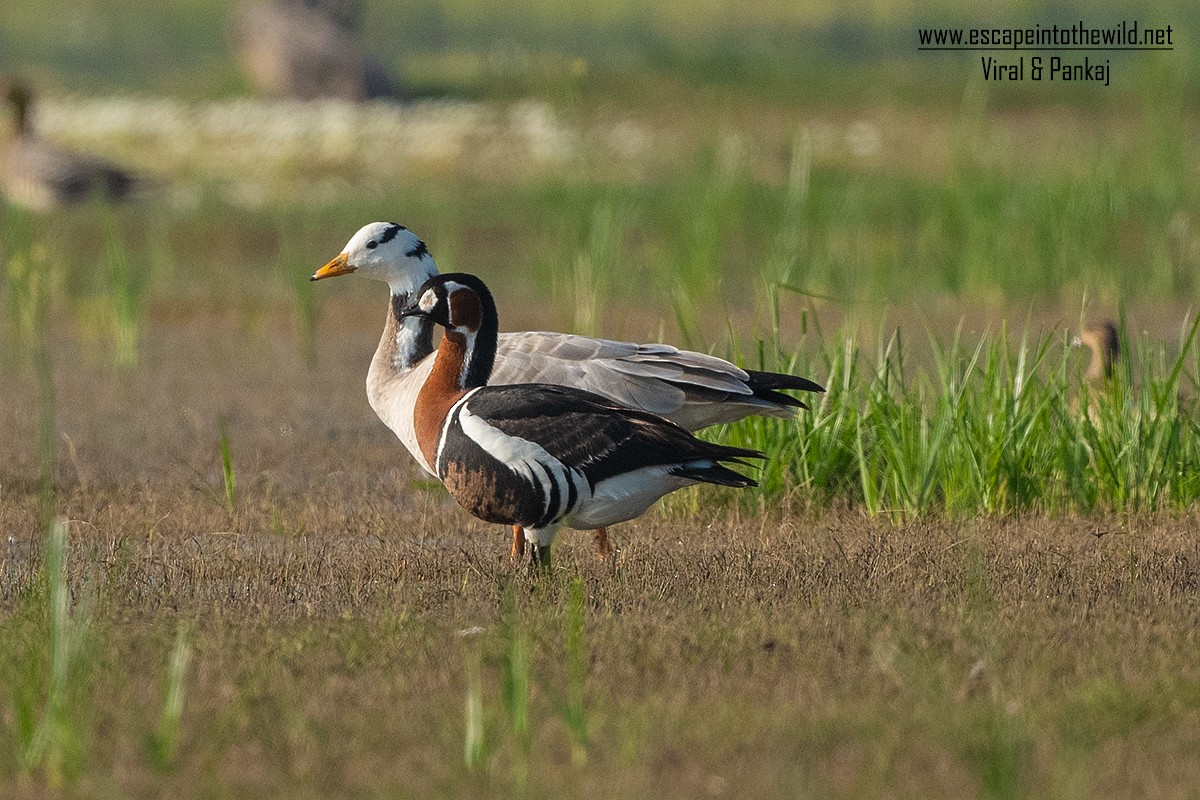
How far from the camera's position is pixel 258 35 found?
84.8 feet

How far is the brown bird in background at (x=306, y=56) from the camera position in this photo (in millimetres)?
25109

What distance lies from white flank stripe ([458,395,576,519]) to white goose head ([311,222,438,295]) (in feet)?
7.22

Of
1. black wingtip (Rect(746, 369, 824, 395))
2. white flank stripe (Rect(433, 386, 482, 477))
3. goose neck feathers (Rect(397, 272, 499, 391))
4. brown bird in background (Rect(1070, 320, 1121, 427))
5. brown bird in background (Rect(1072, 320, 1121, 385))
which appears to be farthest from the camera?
brown bird in background (Rect(1072, 320, 1121, 385))

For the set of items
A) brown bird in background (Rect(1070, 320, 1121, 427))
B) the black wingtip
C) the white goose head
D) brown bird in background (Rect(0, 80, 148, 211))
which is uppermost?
brown bird in background (Rect(0, 80, 148, 211))

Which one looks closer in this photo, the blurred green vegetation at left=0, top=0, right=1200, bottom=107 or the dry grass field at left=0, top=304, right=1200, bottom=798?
the dry grass field at left=0, top=304, right=1200, bottom=798

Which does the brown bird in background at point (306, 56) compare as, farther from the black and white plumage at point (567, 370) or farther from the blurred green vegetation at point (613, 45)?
the black and white plumage at point (567, 370)

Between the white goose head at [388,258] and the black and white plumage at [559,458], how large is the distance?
78.3 inches

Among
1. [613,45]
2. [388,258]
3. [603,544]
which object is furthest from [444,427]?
[613,45]

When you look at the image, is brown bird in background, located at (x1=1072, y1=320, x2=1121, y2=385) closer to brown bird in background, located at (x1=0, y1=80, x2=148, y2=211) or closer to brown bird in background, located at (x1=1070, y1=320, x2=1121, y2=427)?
brown bird in background, located at (x1=1070, y1=320, x2=1121, y2=427)

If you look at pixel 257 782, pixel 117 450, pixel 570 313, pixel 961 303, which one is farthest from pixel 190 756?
pixel 961 303

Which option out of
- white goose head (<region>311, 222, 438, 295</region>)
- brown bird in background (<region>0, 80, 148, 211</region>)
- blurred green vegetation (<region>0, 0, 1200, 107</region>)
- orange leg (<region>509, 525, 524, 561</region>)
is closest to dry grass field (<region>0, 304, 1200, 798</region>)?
orange leg (<region>509, 525, 524, 561</region>)

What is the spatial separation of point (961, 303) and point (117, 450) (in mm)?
6461

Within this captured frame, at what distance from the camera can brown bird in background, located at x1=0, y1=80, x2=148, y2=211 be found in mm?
14656

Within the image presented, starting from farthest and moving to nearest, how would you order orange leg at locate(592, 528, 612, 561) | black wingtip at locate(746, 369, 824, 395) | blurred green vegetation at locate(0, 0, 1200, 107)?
blurred green vegetation at locate(0, 0, 1200, 107) → black wingtip at locate(746, 369, 824, 395) → orange leg at locate(592, 528, 612, 561)
